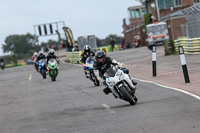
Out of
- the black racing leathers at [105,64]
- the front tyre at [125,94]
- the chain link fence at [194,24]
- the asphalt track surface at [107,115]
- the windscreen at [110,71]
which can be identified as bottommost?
the asphalt track surface at [107,115]

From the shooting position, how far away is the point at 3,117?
1266 centimetres

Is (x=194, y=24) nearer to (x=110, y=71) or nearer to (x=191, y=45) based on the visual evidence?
(x=191, y=45)

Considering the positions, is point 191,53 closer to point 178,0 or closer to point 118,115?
point 118,115

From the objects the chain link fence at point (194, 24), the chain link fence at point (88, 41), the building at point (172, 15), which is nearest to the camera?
the chain link fence at point (194, 24)

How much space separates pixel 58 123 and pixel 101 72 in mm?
2821

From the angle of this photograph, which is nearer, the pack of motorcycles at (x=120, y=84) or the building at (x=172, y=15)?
the pack of motorcycles at (x=120, y=84)

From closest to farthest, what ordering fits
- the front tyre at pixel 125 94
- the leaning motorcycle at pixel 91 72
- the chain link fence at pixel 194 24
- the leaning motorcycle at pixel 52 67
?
the front tyre at pixel 125 94
the leaning motorcycle at pixel 91 72
the leaning motorcycle at pixel 52 67
the chain link fence at pixel 194 24

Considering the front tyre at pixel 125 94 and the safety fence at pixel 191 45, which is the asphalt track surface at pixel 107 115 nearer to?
the front tyre at pixel 125 94

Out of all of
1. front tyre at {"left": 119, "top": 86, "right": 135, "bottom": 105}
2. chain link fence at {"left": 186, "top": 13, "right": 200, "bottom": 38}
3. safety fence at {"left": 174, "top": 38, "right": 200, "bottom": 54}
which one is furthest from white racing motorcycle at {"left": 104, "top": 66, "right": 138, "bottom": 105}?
chain link fence at {"left": 186, "top": 13, "right": 200, "bottom": 38}

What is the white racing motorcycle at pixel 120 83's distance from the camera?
11898mm

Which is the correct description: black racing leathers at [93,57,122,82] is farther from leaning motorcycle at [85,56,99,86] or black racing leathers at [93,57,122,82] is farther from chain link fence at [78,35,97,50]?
chain link fence at [78,35,97,50]

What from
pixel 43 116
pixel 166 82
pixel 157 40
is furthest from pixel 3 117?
pixel 157 40

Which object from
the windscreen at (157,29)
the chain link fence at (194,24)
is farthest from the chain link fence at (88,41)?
the chain link fence at (194,24)

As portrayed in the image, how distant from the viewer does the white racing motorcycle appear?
39.0 feet
